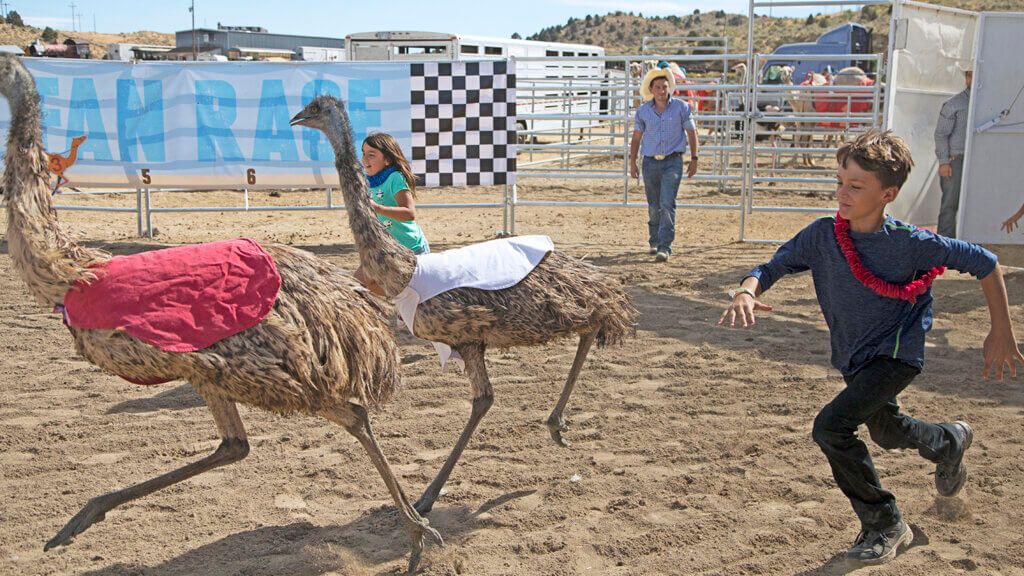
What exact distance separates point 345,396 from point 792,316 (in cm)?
438

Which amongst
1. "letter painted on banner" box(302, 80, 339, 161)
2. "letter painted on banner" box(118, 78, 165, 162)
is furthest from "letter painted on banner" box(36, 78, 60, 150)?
"letter painted on banner" box(302, 80, 339, 161)

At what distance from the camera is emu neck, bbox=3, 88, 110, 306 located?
2.89 meters

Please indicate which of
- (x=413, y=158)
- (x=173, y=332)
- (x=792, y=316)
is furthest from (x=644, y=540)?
(x=413, y=158)

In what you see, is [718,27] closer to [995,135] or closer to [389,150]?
[995,135]

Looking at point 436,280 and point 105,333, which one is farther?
point 436,280

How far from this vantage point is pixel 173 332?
113 inches

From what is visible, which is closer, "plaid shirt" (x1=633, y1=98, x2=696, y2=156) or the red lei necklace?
the red lei necklace

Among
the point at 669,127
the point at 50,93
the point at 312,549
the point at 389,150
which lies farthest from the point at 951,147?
the point at 50,93

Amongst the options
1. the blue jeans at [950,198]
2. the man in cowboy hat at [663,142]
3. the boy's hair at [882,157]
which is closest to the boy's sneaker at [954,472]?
the boy's hair at [882,157]

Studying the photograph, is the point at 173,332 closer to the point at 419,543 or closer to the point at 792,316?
the point at 419,543

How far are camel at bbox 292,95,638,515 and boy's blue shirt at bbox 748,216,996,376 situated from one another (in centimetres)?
103

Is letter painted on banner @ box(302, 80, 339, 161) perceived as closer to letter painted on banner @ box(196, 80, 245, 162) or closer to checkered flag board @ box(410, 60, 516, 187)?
letter painted on banner @ box(196, 80, 245, 162)

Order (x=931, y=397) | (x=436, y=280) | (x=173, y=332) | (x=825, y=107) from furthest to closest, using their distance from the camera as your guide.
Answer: (x=825, y=107) < (x=931, y=397) < (x=436, y=280) < (x=173, y=332)

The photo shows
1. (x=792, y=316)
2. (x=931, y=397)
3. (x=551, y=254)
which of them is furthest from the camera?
(x=792, y=316)
